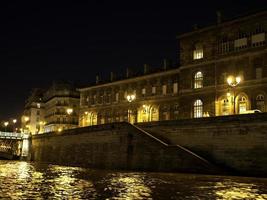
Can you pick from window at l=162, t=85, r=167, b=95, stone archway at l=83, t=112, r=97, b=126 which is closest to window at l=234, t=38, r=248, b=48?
window at l=162, t=85, r=167, b=95

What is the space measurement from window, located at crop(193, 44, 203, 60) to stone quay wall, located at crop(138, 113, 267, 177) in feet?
51.1

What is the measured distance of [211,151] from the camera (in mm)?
36094

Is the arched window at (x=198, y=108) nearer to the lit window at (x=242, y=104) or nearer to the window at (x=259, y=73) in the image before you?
the lit window at (x=242, y=104)

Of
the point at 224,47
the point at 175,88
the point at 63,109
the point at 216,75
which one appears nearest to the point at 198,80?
the point at 216,75

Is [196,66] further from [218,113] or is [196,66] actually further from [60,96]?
[60,96]

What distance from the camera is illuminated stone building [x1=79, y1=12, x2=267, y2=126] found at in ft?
152

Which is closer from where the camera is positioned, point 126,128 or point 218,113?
point 126,128

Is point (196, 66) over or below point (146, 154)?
over

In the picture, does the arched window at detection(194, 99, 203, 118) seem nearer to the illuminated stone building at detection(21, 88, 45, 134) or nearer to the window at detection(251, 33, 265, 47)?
the window at detection(251, 33, 265, 47)

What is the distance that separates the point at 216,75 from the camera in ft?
165

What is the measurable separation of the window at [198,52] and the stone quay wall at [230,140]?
15571 mm

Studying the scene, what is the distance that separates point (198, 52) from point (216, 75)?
14.7ft

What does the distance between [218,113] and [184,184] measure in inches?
1024

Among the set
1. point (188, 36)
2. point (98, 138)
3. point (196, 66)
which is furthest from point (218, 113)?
point (98, 138)
